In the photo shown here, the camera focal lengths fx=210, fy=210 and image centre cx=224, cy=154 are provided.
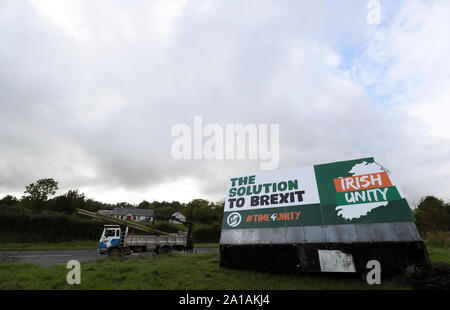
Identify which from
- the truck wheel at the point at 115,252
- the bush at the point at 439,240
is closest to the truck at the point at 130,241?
the truck wheel at the point at 115,252

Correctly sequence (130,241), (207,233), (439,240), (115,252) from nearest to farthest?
(115,252) < (130,241) < (439,240) < (207,233)

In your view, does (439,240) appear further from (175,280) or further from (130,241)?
(130,241)

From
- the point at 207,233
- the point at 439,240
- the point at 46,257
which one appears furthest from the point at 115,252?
the point at 439,240

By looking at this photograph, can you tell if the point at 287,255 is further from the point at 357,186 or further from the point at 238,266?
the point at 357,186

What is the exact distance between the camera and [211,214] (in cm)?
5581

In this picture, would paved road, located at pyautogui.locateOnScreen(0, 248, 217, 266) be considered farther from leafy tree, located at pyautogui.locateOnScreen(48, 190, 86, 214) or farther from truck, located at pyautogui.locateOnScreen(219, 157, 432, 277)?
leafy tree, located at pyautogui.locateOnScreen(48, 190, 86, 214)

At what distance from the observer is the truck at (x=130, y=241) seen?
1717 centimetres

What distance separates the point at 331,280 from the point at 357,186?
12.9 ft

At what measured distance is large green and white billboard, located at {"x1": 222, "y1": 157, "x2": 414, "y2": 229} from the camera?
8367 mm

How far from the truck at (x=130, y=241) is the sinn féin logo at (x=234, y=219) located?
10.5m

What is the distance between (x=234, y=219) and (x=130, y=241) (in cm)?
1186

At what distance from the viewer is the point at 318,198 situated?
9.40 metres

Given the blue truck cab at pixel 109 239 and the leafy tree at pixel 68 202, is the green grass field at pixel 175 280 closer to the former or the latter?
the blue truck cab at pixel 109 239
